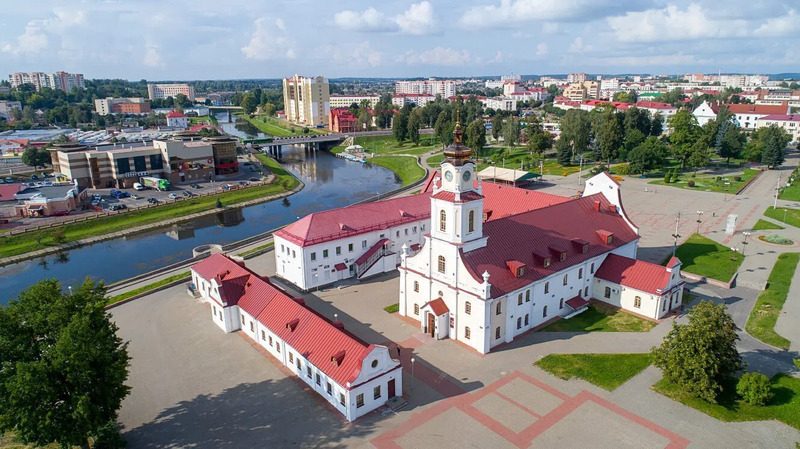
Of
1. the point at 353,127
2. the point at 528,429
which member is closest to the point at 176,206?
the point at 528,429

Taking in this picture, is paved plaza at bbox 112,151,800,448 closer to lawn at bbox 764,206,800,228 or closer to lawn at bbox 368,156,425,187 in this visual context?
lawn at bbox 764,206,800,228

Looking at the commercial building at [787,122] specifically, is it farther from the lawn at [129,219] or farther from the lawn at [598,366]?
the lawn at [598,366]

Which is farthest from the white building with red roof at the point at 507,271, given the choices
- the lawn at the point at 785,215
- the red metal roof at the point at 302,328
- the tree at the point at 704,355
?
the lawn at the point at 785,215

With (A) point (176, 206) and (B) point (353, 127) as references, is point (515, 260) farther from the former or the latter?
(B) point (353, 127)

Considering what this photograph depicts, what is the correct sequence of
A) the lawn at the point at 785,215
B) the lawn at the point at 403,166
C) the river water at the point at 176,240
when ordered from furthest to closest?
the lawn at the point at 403,166 < the lawn at the point at 785,215 < the river water at the point at 176,240

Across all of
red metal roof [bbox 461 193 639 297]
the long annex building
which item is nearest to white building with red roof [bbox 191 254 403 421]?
the long annex building

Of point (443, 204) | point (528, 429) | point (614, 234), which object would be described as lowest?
point (528, 429)
